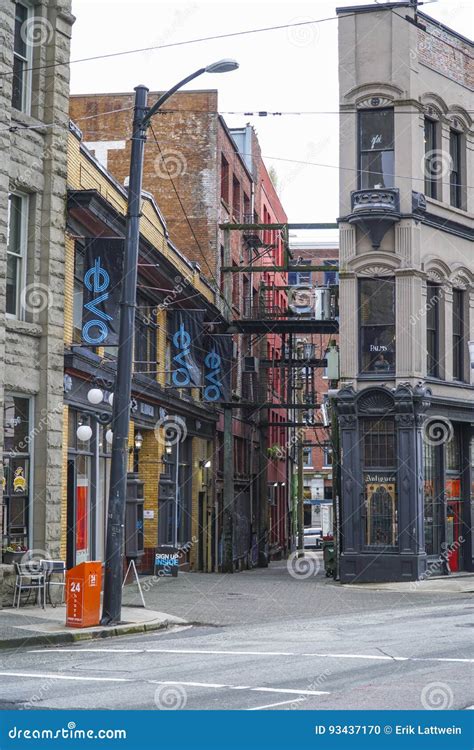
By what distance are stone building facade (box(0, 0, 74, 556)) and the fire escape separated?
14.0m

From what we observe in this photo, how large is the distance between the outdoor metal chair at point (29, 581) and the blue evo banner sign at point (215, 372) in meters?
14.6

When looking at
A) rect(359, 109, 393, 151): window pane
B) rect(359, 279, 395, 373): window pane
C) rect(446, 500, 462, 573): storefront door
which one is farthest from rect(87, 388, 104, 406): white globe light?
rect(446, 500, 462, 573): storefront door

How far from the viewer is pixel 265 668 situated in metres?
12.4

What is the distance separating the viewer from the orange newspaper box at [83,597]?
1712cm

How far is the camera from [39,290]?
2125 centimetres

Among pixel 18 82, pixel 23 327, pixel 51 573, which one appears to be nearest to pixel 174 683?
pixel 51 573

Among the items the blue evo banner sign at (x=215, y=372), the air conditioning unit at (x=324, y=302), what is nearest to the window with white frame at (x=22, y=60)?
the blue evo banner sign at (x=215, y=372)

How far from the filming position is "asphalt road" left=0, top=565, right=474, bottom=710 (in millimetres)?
9992

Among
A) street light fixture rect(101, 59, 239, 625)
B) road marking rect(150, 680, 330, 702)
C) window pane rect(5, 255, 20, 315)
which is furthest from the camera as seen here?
window pane rect(5, 255, 20, 315)

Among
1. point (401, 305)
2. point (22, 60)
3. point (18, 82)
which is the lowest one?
point (401, 305)

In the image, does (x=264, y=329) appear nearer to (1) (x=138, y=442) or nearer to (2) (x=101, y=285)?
(1) (x=138, y=442)

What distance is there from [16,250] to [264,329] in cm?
1889

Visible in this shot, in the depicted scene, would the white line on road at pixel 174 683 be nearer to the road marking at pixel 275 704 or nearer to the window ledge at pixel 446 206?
the road marking at pixel 275 704

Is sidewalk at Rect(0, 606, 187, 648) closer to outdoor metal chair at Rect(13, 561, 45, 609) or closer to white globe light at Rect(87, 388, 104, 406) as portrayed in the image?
outdoor metal chair at Rect(13, 561, 45, 609)
